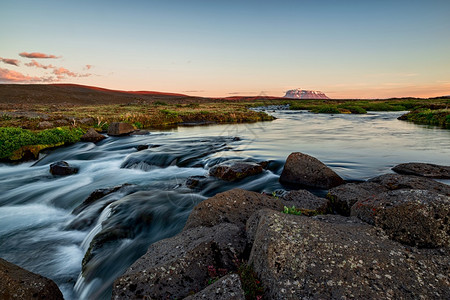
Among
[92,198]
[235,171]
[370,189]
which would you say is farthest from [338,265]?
[92,198]

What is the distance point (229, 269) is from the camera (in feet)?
15.5

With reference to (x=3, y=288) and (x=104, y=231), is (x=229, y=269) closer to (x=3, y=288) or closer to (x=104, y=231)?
(x=3, y=288)

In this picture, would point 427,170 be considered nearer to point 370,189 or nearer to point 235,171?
point 370,189

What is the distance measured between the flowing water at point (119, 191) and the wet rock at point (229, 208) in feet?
7.58

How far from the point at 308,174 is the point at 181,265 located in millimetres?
8286

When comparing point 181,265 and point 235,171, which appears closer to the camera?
point 181,265

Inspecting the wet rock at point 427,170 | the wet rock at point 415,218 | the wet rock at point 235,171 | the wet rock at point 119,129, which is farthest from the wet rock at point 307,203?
the wet rock at point 119,129

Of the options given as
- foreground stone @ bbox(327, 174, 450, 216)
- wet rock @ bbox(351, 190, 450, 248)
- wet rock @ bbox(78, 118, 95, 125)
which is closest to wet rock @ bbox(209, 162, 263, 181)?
foreground stone @ bbox(327, 174, 450, 216)

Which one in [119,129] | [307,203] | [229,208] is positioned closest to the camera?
[229,208]

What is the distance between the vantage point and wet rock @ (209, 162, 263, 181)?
13328 millimetres

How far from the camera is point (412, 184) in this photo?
29.1ft

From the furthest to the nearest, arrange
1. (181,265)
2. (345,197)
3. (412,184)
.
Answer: (412,184) < (345,197) < (181,265)

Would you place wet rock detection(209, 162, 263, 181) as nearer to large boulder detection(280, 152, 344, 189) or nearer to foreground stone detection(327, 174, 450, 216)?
large boulder detection(280, 152, 344, 189)

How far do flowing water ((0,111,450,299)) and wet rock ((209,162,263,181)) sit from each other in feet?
1.55
